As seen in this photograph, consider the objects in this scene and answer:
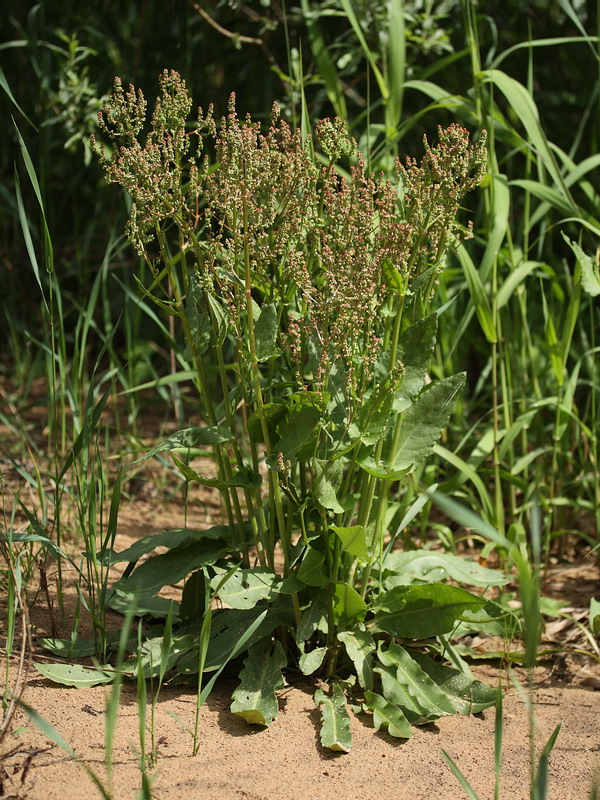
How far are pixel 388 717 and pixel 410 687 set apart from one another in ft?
0.33

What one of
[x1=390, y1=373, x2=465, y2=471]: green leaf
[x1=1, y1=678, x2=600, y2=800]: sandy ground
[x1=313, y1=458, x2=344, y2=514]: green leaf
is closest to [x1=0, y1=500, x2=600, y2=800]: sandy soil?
[x1=1, y1=678, x2=600, y2=800]: sandy ground

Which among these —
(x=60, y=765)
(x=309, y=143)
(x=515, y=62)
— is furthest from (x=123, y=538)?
(x=515, y=62)

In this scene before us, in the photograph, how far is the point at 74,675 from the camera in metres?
1.80

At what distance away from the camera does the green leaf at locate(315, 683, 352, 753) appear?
1679 millimetres

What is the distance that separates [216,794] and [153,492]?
5.48 ft

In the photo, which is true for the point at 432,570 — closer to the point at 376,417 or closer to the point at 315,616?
the point at 315,616

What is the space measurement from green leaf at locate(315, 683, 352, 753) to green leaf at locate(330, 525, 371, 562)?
11.4 inches

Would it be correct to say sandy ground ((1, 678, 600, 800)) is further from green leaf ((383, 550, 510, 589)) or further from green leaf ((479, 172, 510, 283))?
green leaf ((479, 172, 510, 283))

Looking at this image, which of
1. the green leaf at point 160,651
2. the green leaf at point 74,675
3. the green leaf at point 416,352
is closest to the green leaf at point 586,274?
the green leaf at point 416,352

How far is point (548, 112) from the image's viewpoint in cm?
397

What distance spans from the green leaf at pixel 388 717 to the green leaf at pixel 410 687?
3cm

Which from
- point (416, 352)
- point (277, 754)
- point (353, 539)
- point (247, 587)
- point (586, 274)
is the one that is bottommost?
point (277, 754)

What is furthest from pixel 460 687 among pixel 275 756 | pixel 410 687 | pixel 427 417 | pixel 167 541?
pixel 167 541

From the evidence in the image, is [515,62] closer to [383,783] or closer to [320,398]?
[320,398]
